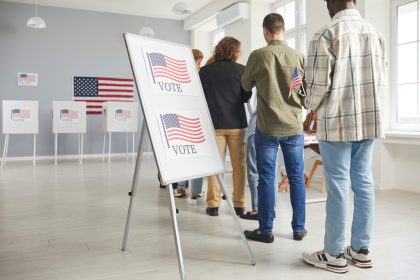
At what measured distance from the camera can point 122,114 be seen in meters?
7.69

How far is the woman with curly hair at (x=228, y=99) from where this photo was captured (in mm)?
3000

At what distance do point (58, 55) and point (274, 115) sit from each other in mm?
6747

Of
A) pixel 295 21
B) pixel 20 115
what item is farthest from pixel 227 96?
pixel 20 115

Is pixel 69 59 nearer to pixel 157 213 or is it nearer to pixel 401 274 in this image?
pixel 157 213

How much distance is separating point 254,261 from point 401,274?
2.38 ft

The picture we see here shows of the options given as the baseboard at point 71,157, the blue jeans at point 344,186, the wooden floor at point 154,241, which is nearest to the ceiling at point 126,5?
the baseboard at point 71,157

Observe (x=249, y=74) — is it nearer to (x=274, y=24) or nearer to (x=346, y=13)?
(x=274, y=24)

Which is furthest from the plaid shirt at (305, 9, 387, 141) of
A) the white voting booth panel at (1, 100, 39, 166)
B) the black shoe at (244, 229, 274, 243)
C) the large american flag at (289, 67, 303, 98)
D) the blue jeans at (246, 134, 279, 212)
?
the white voting booth panel at (1, 100, 39, 166)

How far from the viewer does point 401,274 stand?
1992mm

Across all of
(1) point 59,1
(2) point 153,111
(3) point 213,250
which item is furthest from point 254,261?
(1) point 59,1

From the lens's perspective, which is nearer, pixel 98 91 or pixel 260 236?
pixel 260 236

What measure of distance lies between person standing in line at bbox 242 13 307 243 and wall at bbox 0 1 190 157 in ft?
21.1

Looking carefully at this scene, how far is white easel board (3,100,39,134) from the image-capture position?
6.93 metres

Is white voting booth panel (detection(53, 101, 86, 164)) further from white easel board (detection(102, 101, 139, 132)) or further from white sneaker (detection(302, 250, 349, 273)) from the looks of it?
white sneaker (detection(302, 250, 349, 273))
